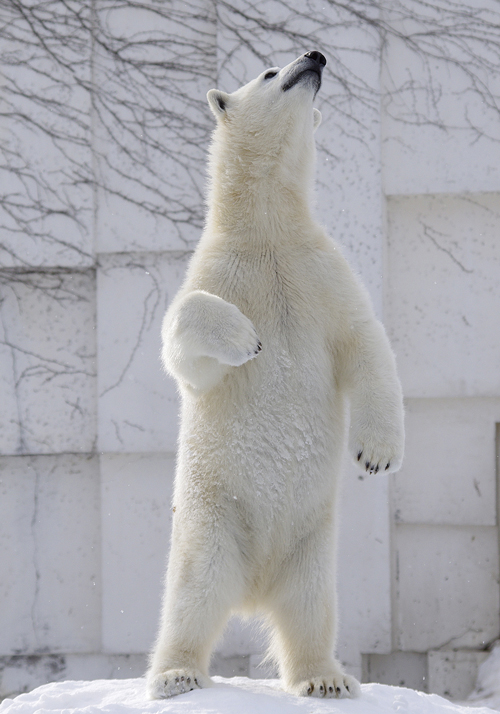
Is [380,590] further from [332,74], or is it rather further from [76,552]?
[332,74]

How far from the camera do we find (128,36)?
3379mm

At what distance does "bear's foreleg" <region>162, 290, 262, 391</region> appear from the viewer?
55.8 inches

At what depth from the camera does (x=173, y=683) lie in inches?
57.6

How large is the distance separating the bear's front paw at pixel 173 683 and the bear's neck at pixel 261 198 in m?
1.00

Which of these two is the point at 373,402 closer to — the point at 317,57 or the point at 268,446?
the point at 268,446

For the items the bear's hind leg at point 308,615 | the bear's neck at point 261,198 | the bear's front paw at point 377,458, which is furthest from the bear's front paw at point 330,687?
the bear's neck at point 261,198

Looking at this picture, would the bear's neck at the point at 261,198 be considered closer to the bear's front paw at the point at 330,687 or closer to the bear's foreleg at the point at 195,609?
the bear's foreleg at the point at 195,609

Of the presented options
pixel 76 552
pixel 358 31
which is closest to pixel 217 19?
pixel 358 31

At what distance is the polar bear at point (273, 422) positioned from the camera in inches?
59.7

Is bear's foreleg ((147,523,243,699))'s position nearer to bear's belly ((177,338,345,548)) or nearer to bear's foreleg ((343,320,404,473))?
bear's belly ((177,338,345,548))

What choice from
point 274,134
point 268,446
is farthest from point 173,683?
point 274,134

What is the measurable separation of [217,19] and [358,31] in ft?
2.21

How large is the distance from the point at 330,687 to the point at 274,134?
130 cm

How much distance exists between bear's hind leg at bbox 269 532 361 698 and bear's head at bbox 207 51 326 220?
0.88 metres
